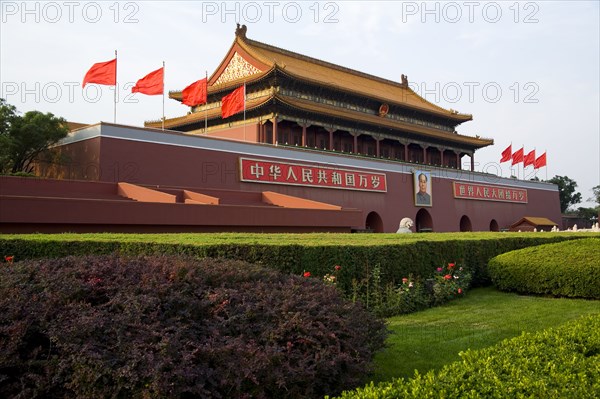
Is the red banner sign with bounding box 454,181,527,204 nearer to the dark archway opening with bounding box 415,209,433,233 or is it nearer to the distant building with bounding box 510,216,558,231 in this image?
the distant building with bounding box 510,216,558,231

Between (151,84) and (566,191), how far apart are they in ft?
156

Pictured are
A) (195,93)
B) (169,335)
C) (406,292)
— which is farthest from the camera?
(195,93)

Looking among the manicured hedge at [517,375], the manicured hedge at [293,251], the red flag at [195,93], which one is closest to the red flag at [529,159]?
the red flag at [195,93]

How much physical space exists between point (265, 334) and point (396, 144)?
28.5 m

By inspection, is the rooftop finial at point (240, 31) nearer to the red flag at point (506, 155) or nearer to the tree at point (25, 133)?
the tree at point (25, 133)

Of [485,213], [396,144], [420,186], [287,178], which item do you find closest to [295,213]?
[287,178]

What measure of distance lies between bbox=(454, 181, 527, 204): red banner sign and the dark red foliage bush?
27.6m

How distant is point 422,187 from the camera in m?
27.5

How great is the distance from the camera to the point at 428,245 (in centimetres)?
842

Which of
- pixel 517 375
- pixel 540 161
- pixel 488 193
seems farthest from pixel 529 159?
pixel 517 375

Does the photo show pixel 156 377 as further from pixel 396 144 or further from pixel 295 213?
pixel 396 144

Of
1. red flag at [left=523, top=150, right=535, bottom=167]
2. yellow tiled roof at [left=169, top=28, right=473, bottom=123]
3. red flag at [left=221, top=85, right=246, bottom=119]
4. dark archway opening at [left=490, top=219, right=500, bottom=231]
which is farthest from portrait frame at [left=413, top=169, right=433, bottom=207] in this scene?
red flag at [left=221, top=85, right=246, bottom=119]

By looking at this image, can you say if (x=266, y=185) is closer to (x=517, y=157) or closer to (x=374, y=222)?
(x=374, y=222)

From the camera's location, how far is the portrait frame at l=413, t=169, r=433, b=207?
27125 millimetres
